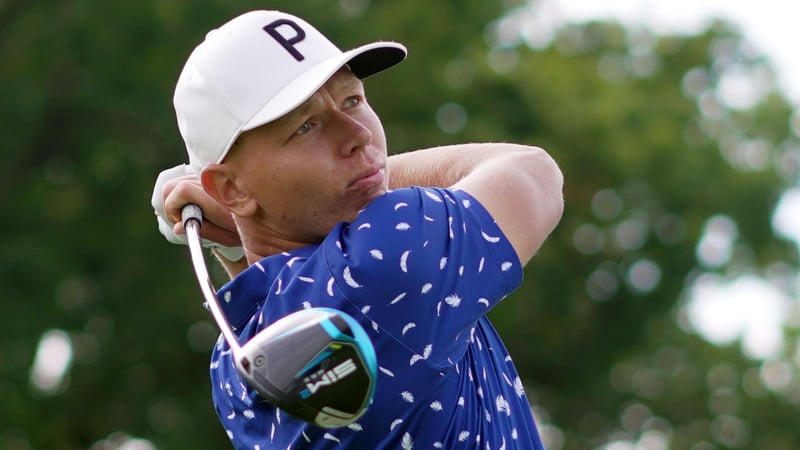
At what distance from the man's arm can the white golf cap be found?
1.34 ft

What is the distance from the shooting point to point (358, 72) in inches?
151

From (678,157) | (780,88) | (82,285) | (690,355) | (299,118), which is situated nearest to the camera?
(299,118)

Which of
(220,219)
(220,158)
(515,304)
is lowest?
(515,304)

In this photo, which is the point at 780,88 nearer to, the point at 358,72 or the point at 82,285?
the point at 82,285

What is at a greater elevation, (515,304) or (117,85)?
(117,85)

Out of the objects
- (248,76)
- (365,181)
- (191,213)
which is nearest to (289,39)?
(248,76)

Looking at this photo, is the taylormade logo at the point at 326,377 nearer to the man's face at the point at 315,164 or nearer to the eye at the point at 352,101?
the man's face at the point at 315,164

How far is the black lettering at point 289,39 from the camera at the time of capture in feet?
12.0

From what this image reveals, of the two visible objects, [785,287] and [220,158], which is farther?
[785,287]

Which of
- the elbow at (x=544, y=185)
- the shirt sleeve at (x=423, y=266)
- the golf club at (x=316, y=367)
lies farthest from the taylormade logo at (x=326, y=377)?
the elbow at (x=544, y=185)

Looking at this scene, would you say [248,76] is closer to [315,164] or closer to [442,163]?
[315,164]

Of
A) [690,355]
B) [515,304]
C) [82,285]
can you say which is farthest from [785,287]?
[82,285]

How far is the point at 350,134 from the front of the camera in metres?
3.58

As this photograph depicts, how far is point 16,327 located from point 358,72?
16.7m
